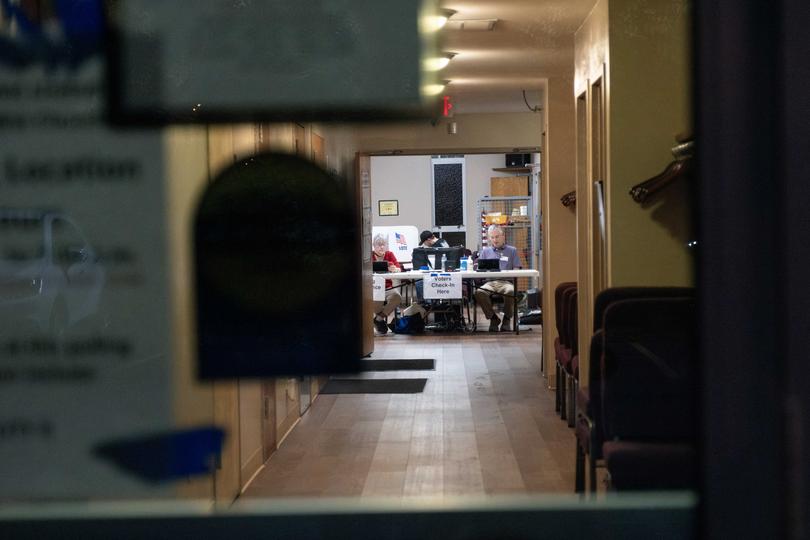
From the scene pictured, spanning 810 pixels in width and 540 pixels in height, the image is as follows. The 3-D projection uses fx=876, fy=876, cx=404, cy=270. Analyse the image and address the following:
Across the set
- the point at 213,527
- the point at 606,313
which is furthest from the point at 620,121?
the point at 213,527

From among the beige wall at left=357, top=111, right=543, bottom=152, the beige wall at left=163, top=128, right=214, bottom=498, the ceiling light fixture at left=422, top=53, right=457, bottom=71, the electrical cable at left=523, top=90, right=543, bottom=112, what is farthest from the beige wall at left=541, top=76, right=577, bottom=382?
the beige wall at left=163, top=128, right=214, bottom=498

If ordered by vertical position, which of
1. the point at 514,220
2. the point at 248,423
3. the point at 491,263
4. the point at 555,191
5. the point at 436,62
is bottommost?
the point at 248,423

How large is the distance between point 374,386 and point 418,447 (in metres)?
0.13

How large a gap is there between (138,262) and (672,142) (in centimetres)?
89

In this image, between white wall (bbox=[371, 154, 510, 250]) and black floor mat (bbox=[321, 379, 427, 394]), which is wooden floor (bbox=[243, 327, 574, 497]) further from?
white wall (bbox=[371, 154, 510, 250])

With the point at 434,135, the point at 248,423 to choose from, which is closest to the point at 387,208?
the point at 434,135

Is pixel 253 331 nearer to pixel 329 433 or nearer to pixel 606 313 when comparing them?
pixel 329 433

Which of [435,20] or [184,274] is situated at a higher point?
[435,20]

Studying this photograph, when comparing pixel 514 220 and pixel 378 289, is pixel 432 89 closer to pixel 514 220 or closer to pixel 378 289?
pixel 378 289

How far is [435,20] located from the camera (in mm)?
1309

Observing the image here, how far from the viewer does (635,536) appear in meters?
1.28

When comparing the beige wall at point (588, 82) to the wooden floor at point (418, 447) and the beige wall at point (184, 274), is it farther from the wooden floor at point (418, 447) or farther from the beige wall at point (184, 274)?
the beige wall at point (184, 274)

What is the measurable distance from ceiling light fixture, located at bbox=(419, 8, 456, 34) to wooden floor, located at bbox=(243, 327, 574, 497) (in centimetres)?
51

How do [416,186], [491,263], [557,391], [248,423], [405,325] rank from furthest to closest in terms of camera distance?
[491,263]
[557,391]
[405,325]
[416,186]
[248,423]
